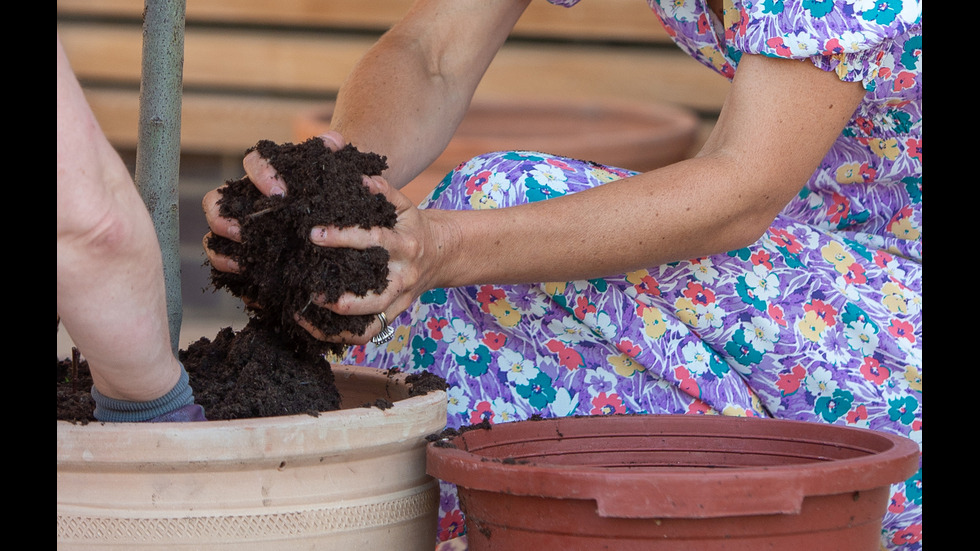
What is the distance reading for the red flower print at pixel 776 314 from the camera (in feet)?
5.24

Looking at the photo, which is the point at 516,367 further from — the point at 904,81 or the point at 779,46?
the point at 904,81

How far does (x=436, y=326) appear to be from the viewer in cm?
167

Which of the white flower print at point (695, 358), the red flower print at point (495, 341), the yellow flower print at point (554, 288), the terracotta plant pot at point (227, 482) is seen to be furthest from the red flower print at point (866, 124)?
the terracotta plant pot at point (227, 482)

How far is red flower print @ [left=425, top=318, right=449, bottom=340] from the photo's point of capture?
1.66m

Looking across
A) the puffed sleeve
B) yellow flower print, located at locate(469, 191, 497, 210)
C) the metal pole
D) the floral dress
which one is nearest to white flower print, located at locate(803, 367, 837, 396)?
the floral dress

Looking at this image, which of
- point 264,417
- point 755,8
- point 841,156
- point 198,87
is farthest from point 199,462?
point 198,87

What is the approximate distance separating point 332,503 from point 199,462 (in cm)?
15

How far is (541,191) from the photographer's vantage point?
1580 millimetres

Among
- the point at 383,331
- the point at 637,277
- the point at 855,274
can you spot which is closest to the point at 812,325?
the point at 855,274

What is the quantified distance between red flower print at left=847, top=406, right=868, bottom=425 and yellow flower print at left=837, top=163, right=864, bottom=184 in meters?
0.41

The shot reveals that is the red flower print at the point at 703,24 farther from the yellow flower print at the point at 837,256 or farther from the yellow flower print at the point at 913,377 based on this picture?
Result: the yellow flower print at the point at 913,377

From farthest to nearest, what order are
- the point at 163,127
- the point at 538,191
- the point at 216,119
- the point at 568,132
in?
the point at 216,119, the point at 568,132, the point at 538,191, the point at 163,127

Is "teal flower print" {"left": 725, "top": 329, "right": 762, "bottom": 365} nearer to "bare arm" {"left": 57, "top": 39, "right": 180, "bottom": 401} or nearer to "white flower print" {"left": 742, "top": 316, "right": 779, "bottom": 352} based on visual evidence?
"white flower print" {"left": 742, "top": 316, "right": 779, "bottom": 352}

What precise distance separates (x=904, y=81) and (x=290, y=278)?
0.95 meters
